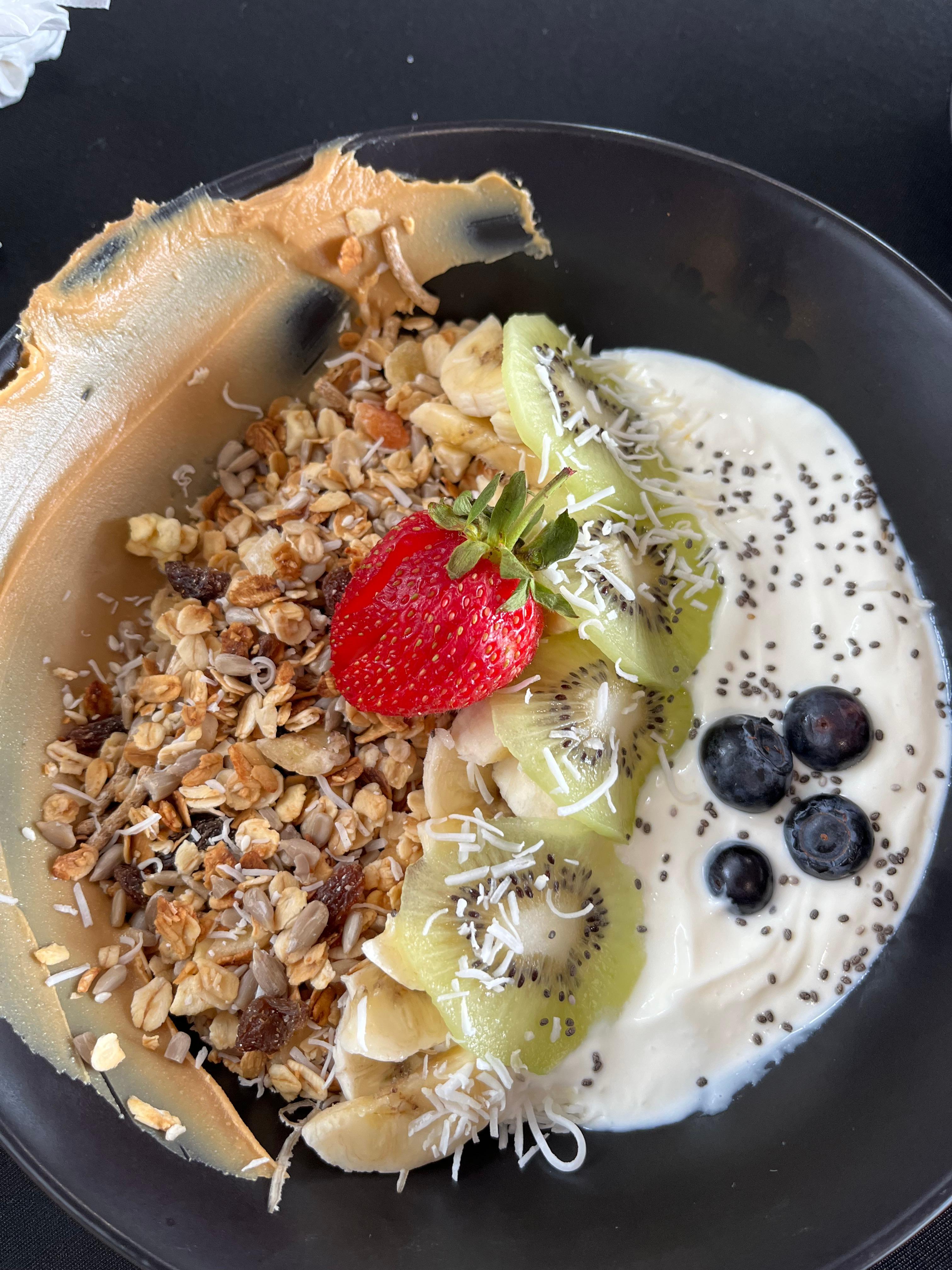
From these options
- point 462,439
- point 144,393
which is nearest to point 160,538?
point 144,393

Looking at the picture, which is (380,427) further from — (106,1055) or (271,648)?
(106,1055)

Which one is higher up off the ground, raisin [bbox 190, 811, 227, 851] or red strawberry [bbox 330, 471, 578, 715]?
red strawberry [bbox 330, 471, 578, 715]

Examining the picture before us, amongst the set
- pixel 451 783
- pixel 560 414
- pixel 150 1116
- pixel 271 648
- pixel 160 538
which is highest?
pixel 560 414

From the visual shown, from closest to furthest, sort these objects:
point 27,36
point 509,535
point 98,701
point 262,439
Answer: point 509,535 → point 98,701 → point 262,439 → point 27,36

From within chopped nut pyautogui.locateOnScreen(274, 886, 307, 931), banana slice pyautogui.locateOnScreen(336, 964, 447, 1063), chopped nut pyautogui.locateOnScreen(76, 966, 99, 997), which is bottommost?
chopped nut pyautogui.locateOnScreen(76, 966, 99, 997)

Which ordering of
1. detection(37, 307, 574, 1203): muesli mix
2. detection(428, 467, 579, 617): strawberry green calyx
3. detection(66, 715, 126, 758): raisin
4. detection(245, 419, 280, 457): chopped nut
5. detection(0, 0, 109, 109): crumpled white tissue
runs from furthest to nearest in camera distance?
detection(0, 0, 109, 109): crumpled white tissue
detection(245, 419, 280, 457): chopped nut
detection(66, 715, 126, 758): raisin
detection(37, 307, 574, 1203): muesli mix
detection(428, 467, 579, 617): strawberry green calyx

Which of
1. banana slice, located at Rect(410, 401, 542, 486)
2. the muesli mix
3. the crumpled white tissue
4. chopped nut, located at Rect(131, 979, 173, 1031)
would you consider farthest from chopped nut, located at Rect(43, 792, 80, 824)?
the crumpled white tissue

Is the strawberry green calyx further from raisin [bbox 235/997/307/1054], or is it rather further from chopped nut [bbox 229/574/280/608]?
raisin [bbox 235/997/307/1054]
